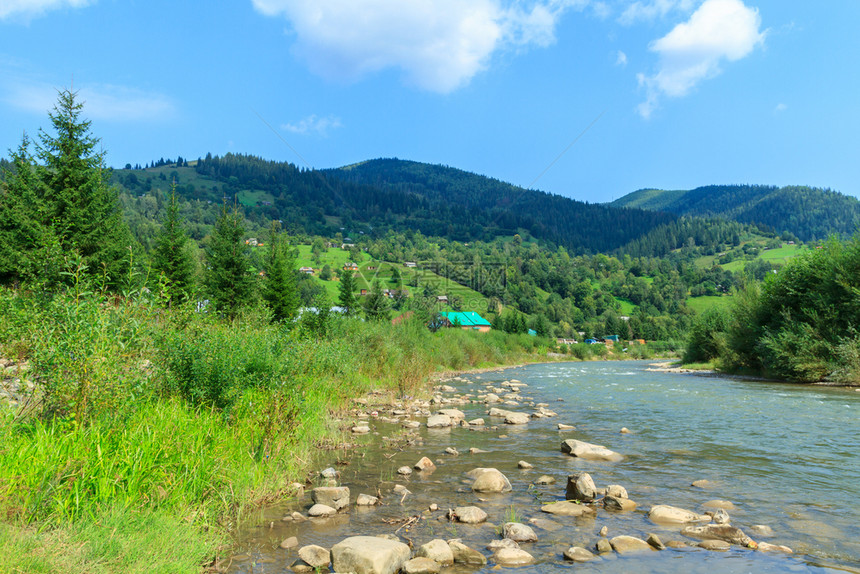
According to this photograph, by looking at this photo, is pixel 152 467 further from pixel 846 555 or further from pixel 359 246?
pixel 359 246

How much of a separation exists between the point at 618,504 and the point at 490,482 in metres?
2.28

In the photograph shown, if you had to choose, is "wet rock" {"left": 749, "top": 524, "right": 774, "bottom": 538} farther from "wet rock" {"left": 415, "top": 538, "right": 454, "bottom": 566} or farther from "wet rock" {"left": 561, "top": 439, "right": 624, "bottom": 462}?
"wet rock" {"left": 415, "top": 538, "right": 454, "bottom": 566}

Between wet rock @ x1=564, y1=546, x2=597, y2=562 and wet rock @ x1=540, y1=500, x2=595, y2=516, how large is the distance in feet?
5.06

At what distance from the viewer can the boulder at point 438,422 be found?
632 inches

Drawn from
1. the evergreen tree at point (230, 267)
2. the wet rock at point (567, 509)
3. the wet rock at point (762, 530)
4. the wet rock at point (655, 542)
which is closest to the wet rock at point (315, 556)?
the wet rock at point (567, 509)

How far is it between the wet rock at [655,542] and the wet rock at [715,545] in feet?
1.80

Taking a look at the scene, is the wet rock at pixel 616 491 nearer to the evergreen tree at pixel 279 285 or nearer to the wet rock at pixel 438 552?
the wet rock at pixel 438 552

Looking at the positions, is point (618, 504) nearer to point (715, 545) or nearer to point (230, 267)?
point (715, 545)

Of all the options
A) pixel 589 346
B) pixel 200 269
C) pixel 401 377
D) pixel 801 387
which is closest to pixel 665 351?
pixel 589 346

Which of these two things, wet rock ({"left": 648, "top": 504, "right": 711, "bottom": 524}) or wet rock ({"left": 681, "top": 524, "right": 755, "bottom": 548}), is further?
wet rock ({"left": 648, "top": 504, "right": 711, "bottom": 524})

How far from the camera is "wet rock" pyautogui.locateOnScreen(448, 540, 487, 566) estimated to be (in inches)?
242

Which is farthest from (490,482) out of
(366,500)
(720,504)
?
(720,504)

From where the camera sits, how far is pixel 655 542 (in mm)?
6648

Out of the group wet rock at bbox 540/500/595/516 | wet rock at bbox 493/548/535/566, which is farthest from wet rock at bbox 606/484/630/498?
wet rock at bbox 493/548/535/566
